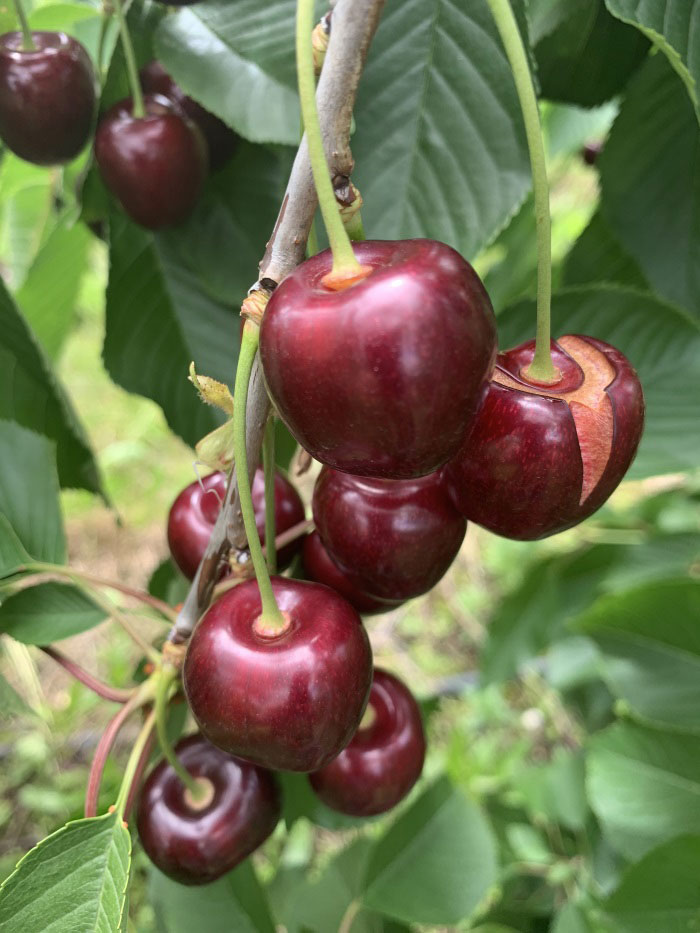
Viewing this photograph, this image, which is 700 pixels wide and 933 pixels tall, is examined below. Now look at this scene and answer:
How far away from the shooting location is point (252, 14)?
65 centimetres

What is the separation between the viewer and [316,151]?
329 millimetres

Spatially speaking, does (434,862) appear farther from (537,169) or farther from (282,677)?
(537,169)

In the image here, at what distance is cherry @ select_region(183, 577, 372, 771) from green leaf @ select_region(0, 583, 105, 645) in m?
0.20

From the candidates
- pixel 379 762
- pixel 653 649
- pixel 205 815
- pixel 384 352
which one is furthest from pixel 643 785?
pixel 384 352

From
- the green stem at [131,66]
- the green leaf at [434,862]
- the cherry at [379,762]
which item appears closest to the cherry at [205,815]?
the cherry at [379,762]

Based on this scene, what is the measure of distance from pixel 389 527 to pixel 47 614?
0.30 metres

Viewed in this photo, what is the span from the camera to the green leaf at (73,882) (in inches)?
18.8

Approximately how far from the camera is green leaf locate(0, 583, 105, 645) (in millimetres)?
603

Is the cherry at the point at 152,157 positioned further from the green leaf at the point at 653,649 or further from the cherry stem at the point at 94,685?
the green leaf at the point at 653,649

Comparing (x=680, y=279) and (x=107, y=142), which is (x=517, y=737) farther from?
(x=107, y=142)

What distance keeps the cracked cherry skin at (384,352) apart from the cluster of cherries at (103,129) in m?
0.39

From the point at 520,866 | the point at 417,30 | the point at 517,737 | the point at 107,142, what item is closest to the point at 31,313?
the point at 107,142

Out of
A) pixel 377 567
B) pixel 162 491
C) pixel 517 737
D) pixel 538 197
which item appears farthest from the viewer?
pixel 162 491

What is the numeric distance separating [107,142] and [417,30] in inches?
10.8
